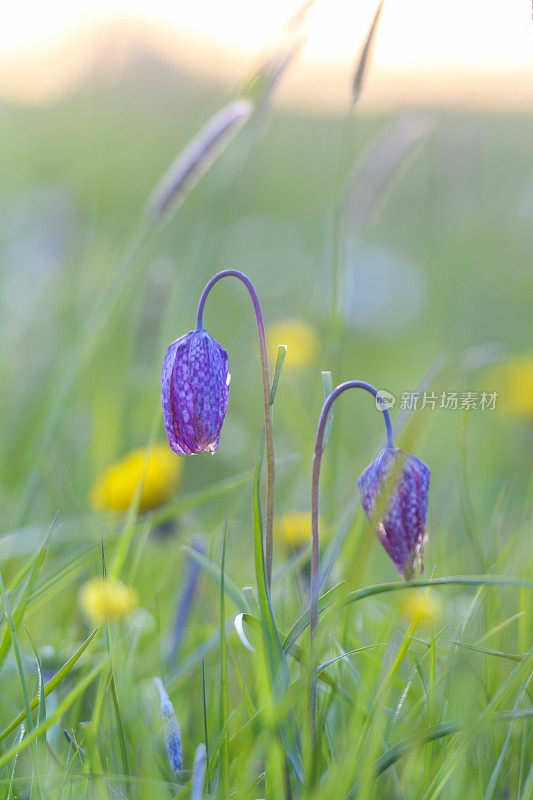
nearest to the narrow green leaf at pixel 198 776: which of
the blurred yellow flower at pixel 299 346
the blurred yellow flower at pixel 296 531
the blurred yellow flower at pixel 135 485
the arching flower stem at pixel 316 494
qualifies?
the arching flower stem at pixel 316 494

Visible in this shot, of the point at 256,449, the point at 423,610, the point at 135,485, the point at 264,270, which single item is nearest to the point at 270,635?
the point at 423,610

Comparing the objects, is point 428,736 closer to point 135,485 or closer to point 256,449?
point 135,485

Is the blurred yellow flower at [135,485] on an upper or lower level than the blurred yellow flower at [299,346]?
lower

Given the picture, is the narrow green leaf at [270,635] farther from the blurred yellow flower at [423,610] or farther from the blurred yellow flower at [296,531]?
the blurred yellow flower at [296,531]

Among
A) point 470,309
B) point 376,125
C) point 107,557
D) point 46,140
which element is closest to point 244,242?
point 470,309

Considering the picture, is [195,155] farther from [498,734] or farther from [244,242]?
[244,242]

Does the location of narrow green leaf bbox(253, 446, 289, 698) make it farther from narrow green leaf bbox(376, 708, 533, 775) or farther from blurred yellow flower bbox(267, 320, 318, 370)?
blurred yellow flower bbox(267, 320, 318, 370)

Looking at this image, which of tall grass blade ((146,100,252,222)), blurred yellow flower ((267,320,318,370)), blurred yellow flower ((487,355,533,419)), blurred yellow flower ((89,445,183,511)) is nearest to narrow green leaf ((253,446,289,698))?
tall grass blade ((146,100,252,222))
